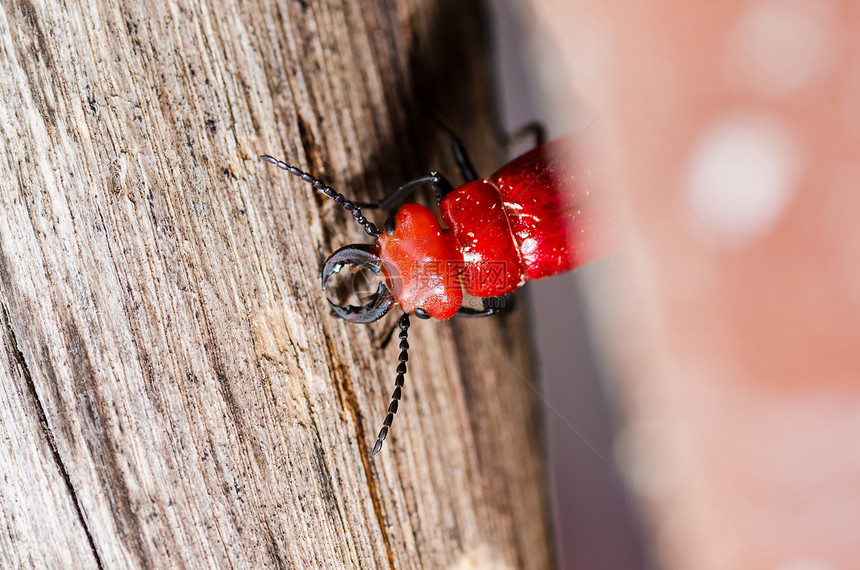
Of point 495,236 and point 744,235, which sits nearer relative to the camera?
point 495,236

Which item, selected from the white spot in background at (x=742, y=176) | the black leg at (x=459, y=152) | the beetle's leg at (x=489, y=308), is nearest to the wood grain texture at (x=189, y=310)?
the beetle's leg at (x=489, y=308)

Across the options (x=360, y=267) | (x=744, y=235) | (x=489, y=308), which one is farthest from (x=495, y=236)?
(x=744, y=235)

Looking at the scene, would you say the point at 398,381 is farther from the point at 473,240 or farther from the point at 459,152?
the point at 459,152

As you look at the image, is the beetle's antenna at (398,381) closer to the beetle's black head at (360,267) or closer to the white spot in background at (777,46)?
the beetle's black head at (360,267)

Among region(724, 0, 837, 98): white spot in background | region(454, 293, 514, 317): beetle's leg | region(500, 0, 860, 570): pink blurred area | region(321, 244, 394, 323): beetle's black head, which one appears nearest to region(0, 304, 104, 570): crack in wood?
region(321, 244, 394, 323): beetle's black head

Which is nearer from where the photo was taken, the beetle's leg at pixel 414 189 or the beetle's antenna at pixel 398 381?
the beetle's antenna at pixel 398 381

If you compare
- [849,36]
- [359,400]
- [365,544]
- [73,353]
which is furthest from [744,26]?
[73,353]

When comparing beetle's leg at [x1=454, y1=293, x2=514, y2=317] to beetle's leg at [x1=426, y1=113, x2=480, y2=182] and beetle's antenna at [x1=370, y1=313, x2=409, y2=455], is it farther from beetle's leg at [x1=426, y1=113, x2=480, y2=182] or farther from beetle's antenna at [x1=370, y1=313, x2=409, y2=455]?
beetle's leg at [x1=426, y1=113, x2=480, y2=182]
